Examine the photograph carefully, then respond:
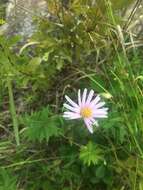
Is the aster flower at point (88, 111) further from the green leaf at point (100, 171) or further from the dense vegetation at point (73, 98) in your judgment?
the green leaf at point (100, 171)

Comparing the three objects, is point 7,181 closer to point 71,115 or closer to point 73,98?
point 71,115

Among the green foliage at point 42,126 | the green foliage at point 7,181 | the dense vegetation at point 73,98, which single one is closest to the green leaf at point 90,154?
the dense vegetation at point 73,98

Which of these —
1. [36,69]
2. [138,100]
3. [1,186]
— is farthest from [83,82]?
[1,186]

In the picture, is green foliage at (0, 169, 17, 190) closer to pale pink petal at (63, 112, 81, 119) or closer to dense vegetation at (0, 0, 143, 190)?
dense vegetation at (0, 0, 143, 190)

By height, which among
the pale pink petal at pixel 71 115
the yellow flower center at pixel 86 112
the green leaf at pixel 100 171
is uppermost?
the yellow flower center at pixel 86 112

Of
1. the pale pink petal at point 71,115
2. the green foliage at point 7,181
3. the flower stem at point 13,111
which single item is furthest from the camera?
the flower stem at point 13,111

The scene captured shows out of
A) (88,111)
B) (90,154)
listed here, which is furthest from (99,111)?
(90,154)

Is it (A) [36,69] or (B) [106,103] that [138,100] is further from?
(A) [36,69]

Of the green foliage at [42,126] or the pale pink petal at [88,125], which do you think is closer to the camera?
the pale pink petal at [88,125]
